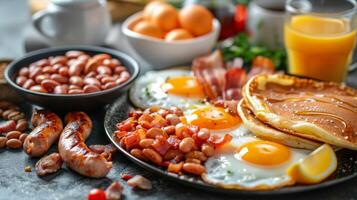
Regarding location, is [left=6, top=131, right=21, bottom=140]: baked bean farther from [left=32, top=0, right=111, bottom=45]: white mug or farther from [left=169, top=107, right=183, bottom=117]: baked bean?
[left=32, top=0, right=111, bottom=45]: white mug

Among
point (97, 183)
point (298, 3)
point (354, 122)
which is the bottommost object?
point (97, 183)

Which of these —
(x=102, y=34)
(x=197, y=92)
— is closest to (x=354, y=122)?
(x=197, y=92)

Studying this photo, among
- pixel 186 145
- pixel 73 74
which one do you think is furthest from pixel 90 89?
pixel 186 145

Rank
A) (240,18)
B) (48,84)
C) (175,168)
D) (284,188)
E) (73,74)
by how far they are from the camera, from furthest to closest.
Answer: (240,18) → (73,74) → (48,84) → (175,168) → (284,188)

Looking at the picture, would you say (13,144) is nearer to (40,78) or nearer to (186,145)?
(40,78)

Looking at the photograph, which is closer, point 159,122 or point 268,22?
point 159,122

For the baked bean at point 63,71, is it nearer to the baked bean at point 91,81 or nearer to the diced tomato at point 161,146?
the baked bean at point 91,81

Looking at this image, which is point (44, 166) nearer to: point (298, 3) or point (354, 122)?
point (354, 122)
